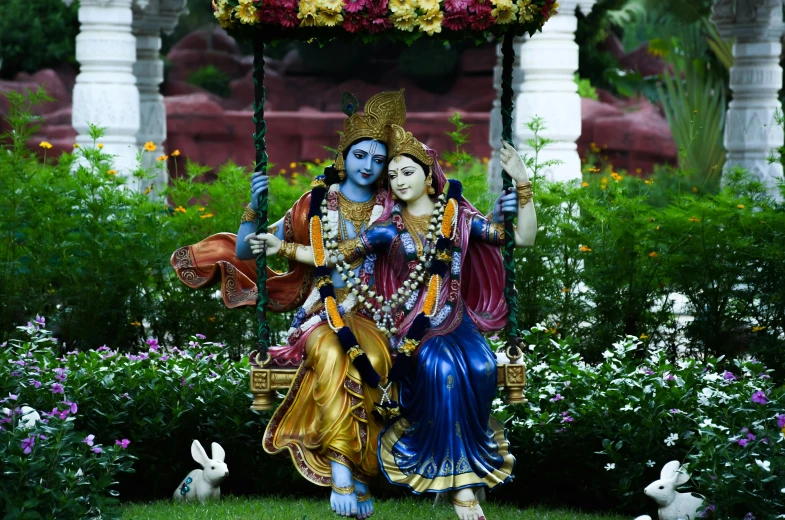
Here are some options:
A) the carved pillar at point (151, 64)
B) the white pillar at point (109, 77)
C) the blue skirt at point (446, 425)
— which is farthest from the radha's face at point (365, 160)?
the carved pillar at point (151, 64)

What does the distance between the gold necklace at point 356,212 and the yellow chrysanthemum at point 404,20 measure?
75 cm

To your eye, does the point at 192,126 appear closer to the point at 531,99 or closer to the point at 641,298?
the point at 531,99

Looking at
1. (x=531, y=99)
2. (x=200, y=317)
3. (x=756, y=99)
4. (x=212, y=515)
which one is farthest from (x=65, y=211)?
(x=756, y=99)

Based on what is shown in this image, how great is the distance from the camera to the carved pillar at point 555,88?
10.7m

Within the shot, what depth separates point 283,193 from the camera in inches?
314

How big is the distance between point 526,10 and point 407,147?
725 millimetres

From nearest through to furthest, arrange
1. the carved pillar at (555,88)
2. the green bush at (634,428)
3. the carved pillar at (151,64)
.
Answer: the green bush at (634,428)
the carved pillar at (555,88)
the carved pillar at (151,64)

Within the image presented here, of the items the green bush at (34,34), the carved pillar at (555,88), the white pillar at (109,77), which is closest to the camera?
the carved pillar at (555,88)

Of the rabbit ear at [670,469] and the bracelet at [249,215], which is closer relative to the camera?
the rabbit ear at [670,469]

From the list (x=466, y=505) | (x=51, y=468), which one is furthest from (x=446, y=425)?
(x=51, y=468)

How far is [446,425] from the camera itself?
4660 mm

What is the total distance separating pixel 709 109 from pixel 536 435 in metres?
13.4

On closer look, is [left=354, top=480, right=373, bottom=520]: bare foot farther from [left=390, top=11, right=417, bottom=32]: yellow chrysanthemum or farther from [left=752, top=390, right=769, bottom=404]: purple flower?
[left=390, top=11, right=417, bottom=32]: yellow chrysanthemum

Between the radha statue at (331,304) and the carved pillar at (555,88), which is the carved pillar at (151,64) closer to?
the carved pillar at (555,88)
